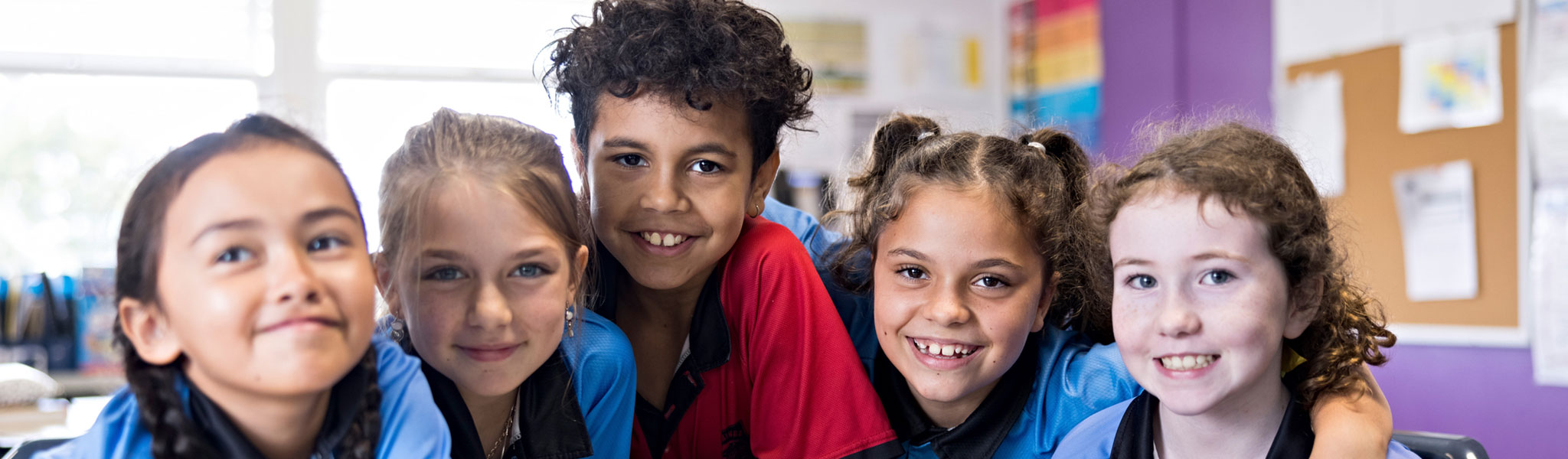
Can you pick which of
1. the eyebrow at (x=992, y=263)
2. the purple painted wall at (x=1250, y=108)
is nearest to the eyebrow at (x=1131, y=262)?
the eyebrow at (x=992, y=263)

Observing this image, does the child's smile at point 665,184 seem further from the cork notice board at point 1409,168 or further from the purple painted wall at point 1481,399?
the purple painted wall at point 1481,399

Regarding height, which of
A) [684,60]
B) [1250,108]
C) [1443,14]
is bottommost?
[684,60]

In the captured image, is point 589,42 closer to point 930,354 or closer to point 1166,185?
point 930,354

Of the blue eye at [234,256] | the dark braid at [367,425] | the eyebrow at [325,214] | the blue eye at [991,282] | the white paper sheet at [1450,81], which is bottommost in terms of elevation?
the dark braid at [367,425]

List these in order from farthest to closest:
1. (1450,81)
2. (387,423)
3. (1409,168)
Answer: (1409,168) < (1450,81) < (387,423)

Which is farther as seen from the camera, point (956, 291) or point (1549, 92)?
Result: point (1549, 92)

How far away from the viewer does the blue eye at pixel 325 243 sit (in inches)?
30.2

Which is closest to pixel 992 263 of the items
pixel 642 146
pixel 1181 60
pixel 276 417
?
pixel 642 146

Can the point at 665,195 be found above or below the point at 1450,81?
below

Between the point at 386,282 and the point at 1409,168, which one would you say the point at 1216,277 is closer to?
the point at 386,282

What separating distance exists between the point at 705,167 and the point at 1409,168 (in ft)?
7.83

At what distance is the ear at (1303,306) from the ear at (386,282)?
0.84 meters

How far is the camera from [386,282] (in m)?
1.01

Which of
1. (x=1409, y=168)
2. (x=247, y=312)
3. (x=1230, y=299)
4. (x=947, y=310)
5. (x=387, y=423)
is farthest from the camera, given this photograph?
(x=1409, y=168)
